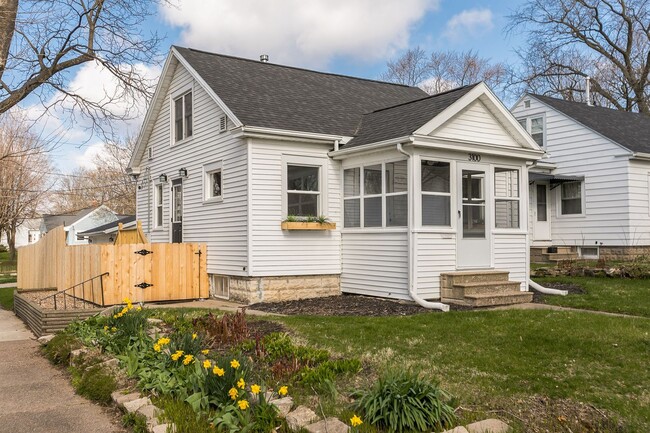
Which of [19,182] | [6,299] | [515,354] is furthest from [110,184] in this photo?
[515,354]

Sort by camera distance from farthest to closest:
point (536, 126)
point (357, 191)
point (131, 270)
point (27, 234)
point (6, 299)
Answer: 1. point (27, 234)
2. point (536, 126)
3. point (6, 299)
4. point (357, 191)
5. point (131, 270)

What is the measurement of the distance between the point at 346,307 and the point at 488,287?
2672 millimetres

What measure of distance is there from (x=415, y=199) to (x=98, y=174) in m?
45.1

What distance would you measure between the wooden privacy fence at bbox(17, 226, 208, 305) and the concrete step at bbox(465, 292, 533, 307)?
Answer: 19.5ft

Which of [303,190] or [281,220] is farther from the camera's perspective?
[303,190]

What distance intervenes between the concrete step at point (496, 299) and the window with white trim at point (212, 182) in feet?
20.0

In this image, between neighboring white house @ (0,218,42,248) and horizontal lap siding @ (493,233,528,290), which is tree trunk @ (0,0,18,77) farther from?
neighboring white house @ (0,218,42,248)

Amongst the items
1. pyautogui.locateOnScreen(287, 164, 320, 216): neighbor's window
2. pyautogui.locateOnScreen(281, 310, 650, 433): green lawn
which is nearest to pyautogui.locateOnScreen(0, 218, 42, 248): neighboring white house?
pyautogui.locateOnScreen(287, 164, 320, 216): neighbor's window

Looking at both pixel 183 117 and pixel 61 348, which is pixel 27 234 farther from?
pixel 61 348

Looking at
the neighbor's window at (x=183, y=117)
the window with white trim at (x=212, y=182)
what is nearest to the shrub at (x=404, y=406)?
the window with white trim at (x=212, y=182)

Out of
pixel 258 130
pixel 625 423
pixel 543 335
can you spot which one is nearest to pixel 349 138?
pixel 258 130

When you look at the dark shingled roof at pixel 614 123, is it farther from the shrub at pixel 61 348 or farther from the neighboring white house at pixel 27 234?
the neighboring white house at pixel 27 234

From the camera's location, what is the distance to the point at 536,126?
22.3m

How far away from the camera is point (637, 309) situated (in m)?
9.72
